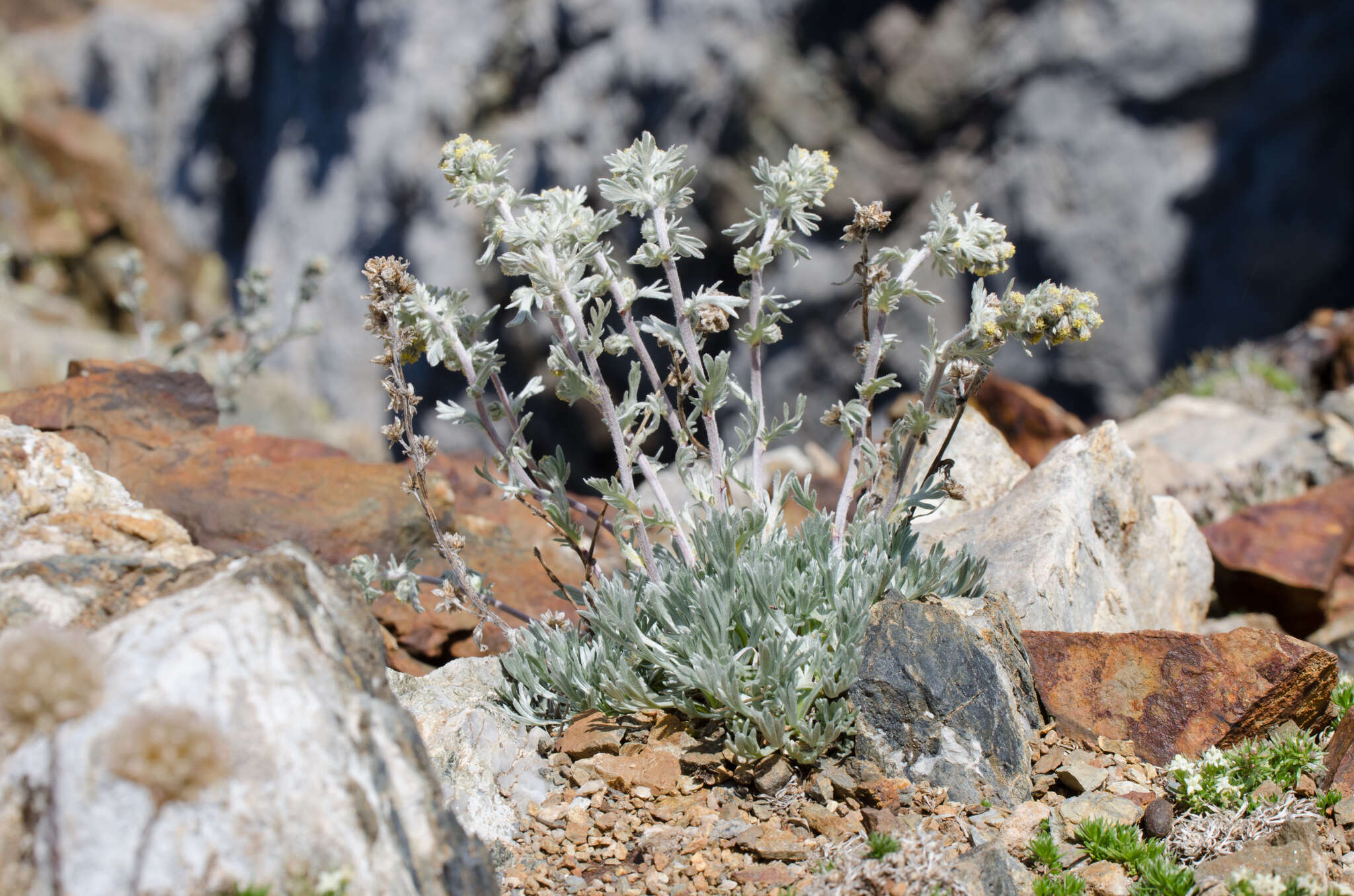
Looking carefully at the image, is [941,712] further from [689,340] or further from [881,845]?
[689,340]

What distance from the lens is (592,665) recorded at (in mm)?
3432

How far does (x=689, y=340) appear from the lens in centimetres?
354

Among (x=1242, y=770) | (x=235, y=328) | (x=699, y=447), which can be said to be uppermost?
(x=235, y=328)

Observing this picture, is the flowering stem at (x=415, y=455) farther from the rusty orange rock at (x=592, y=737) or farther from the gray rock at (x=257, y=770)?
the gray rock at (x=257, y=770)

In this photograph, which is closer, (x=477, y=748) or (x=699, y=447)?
(x=477, y=748)

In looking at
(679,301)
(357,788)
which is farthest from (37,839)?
(679,301)

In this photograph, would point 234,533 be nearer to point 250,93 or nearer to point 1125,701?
point 1125,701

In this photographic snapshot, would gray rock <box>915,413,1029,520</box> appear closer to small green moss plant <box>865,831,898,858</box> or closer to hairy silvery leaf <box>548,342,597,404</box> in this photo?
hairy silvery leaf <box>548,342,597,404</box>

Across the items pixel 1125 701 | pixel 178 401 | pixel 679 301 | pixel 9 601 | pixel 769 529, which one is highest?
pixel 178 401

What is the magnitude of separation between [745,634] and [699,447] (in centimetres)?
79

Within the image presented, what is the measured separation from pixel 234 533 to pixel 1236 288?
13965 mm

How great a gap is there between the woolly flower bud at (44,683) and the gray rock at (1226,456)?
6.64 meters

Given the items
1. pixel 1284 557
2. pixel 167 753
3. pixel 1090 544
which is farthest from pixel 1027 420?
pixel 167 753

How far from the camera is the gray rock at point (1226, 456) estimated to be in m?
7.44
